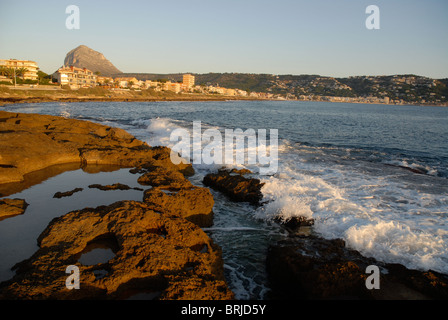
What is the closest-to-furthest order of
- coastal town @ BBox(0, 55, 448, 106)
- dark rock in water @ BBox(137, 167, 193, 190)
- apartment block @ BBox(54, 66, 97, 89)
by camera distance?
dark rock in water @ BBox(137, 167, 193, 190) → apartment block @ BBox(54, 66, 97, 89) → coastal town @ BBox(0, 55, 448, 106)

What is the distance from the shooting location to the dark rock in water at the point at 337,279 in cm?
395

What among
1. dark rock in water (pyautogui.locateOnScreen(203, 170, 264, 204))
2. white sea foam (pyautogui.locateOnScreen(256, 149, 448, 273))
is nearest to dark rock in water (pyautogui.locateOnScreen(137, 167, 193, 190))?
dark rock in water (pyautogui.locateOnScreen(203, 170, 264, 204))

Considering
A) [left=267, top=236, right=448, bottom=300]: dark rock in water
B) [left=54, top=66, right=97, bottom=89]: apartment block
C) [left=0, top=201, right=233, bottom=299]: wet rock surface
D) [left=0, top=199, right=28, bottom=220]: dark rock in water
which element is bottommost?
[left=267, top=236, right=448, bottom=300]: dark rock in water

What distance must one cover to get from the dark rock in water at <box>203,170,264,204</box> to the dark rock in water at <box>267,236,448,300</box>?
3071 millimetres

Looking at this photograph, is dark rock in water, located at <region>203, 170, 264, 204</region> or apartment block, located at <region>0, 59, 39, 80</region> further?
apartment block, located at <region>0, 59, 39, 80</region>

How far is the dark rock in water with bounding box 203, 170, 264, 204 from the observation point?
7969 mm

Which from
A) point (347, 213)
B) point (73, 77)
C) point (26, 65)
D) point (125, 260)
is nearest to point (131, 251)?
point (125, 260)

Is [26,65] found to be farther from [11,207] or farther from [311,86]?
[311,86]

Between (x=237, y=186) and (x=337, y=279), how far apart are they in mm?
4616

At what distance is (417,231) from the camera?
6.16m

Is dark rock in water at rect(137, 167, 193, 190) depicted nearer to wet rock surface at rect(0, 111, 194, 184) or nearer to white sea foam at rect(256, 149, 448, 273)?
wet rock surface at rect(0, 111, 194, 184)

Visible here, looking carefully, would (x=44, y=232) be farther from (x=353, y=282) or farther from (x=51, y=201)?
(x=353, y=282)

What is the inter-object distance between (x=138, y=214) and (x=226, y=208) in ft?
9.40

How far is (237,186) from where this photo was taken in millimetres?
8367
